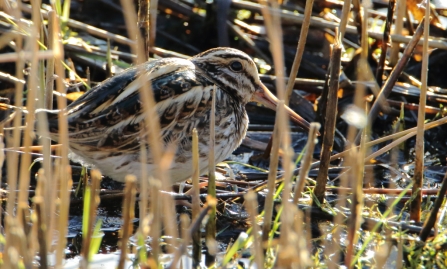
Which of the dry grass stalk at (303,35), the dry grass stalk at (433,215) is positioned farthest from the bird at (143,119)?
the dry grass stalk at (433,215)

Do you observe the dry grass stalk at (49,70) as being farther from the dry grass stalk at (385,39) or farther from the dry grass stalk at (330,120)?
the dry grass stalk at (385,39)

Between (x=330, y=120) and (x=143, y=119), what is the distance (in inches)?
35.3

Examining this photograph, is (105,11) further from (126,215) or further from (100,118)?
(126,215)

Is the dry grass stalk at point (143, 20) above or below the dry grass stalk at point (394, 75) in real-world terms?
above

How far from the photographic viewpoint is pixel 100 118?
3480 millimetres

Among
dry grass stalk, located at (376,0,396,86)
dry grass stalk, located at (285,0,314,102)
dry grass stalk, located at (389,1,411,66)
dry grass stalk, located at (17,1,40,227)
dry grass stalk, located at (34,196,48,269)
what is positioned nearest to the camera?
dry grass stalk, located at (34,196,48,269)

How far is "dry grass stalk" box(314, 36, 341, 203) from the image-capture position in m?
3.23

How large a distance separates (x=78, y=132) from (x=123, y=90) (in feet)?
0.99

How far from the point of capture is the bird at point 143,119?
3.49 metres

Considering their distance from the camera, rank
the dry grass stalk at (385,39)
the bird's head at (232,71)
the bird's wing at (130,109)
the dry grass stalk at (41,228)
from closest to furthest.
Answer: the dry grass stalk at (41,228) < the bird's wing at (130,109) < the bird's head at (232,71) < the dry grass stalk at (385,39)

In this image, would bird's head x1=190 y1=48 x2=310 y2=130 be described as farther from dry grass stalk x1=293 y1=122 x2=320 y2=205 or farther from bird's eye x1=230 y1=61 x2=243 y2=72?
dry grass stalk x1=293 y1=122 x2=320 y2=205

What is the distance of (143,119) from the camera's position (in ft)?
11.5

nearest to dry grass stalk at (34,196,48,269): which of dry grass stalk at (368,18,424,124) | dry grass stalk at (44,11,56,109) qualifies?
dry grass stalk at (44,11,56,109)

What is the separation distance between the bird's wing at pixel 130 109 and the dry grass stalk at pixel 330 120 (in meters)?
0.66
